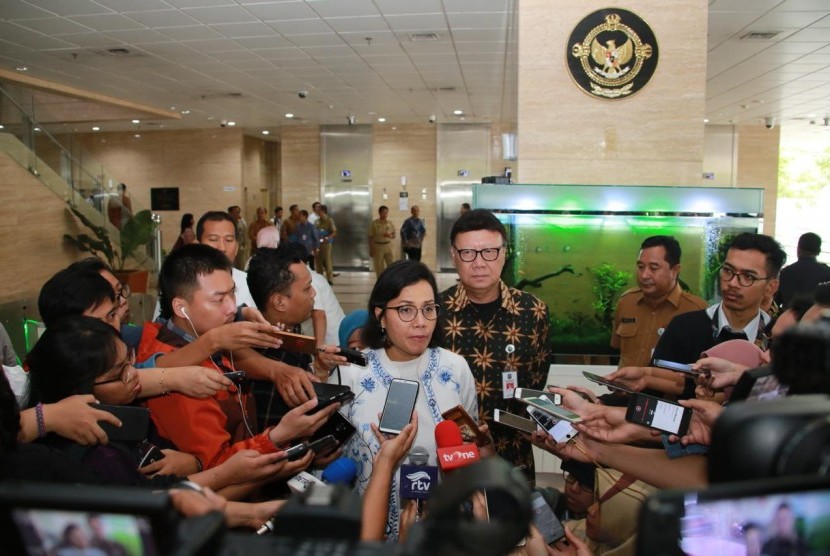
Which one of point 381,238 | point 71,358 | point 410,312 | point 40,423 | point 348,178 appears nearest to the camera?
point 40,423

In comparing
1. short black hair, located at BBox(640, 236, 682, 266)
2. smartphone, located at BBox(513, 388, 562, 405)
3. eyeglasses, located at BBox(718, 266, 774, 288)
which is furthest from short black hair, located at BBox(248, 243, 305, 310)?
short black hair, located at BBox(640, 236, 682, 266)

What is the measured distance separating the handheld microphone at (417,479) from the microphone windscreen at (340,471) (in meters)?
0.43

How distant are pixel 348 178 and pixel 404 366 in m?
17.9

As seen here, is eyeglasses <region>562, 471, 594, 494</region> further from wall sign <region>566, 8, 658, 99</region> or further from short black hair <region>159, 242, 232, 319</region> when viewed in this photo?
wall sign <region>566, 8, 658, 99</region>

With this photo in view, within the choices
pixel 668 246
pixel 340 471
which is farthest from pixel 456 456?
pixel 668 246

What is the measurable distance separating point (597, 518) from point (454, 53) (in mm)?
9304

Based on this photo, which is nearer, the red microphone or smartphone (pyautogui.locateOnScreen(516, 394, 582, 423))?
the red microphone

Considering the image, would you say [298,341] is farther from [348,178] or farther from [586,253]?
[348,178]

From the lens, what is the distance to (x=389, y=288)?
8.25ft

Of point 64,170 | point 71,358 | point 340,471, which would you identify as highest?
point 64,170

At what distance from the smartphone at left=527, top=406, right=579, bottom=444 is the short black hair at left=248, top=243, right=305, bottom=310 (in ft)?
4.72

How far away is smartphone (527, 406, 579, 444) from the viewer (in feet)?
6.80

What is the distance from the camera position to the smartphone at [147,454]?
Answer: 194cm

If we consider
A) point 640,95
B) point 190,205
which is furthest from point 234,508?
point 190,205
